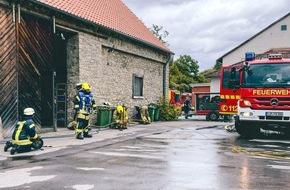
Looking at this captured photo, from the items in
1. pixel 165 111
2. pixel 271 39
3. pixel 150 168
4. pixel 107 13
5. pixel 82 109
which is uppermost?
pixel 271 39

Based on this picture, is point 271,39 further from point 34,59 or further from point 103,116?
point 34,59

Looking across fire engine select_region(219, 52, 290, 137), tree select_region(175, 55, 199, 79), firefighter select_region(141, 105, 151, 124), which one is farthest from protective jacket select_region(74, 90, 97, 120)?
tree select_region(175, 55, 199, 79)

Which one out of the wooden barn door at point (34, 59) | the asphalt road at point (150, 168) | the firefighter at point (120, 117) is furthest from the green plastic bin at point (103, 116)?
the asphalt road at point (150, 168)

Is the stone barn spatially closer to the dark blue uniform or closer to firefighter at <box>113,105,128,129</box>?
firefighter at <box>113,105,128,129</box>

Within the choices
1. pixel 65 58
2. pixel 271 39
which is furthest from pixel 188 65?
pixel 65 58

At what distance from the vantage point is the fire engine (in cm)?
1081

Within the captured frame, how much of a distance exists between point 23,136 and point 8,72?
375cm

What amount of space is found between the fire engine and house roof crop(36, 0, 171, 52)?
692cm

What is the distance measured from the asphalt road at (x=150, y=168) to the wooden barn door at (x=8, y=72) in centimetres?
329

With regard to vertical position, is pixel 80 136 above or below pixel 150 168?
above

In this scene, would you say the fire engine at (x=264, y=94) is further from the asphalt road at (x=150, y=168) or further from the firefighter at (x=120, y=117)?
the firefighter at (x=120, y=117)

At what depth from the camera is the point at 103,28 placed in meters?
15.5

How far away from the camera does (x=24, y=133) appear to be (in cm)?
801

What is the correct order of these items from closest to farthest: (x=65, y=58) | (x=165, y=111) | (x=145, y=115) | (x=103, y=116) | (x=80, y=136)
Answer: (x=80, y=136), (x=65, y=58), (x=103, y=116), (x=145, y=115), (x=165, y=111)
